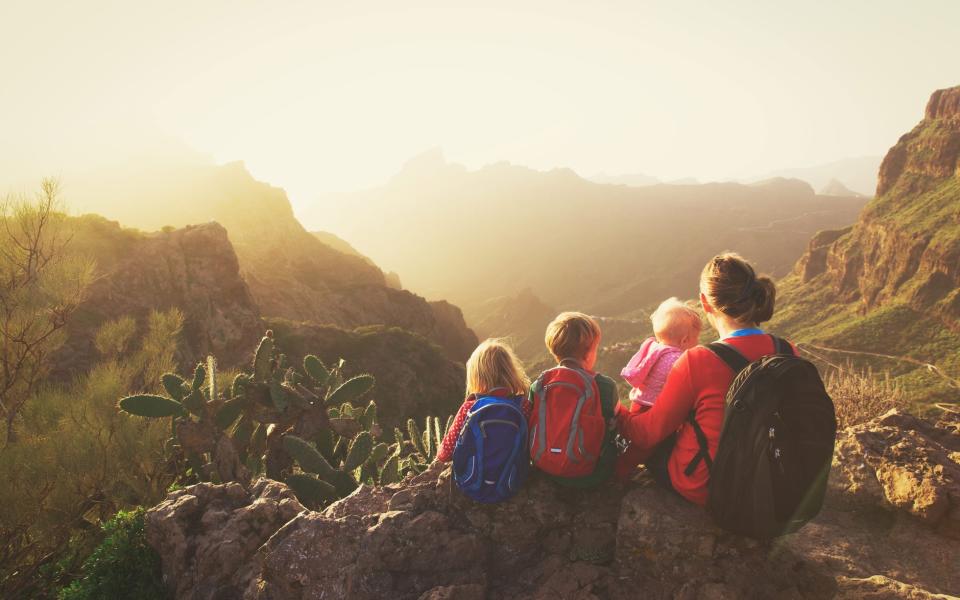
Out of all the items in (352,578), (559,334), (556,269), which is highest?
(559,334)

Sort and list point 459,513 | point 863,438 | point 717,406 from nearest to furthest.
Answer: point 717,406
point 459,513
point 863,438

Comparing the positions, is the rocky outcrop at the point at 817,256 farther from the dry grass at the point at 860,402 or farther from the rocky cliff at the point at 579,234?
the dry grass at the point at 860,402

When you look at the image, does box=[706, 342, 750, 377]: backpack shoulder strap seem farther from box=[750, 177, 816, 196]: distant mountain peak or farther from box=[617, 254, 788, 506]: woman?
box=[750, 177, 816, 196]: distant mountain peak

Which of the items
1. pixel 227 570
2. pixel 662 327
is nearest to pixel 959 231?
pixel 662 327

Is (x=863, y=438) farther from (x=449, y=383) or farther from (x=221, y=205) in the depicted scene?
(x=221, y=205)

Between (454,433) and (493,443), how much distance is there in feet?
1.57

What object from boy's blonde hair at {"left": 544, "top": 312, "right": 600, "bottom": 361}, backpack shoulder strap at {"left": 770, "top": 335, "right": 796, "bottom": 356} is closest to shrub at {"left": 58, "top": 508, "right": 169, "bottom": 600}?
boy's blonde hair at {"left": 544, "top": 312, "right": 600, "bottom": 361}

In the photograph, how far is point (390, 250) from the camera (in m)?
156

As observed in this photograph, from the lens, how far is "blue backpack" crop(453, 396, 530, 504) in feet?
10.8

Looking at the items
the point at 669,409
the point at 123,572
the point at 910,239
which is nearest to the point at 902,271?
the point at 910,239

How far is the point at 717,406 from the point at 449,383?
2895 centimetres

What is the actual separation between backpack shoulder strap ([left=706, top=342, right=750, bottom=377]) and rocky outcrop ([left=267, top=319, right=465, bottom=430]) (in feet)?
79.0

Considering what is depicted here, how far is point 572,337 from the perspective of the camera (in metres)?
3.33

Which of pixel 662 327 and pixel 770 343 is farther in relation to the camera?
pixel 662 327
